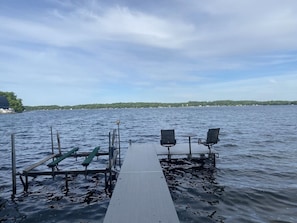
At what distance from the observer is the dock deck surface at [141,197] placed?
5711 mm

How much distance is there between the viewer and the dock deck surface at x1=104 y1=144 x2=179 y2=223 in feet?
18.7

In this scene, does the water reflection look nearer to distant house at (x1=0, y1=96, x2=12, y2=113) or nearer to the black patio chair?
the black patio chair

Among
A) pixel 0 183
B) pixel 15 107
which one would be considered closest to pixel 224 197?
pixel 0 183

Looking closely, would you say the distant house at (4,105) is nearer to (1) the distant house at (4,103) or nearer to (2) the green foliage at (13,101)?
(1) the distant house at (4,103)

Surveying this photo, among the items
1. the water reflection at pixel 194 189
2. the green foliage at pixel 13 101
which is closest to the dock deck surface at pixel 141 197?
the water reflection at pixel 194 189

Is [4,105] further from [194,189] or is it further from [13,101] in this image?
[194,189]

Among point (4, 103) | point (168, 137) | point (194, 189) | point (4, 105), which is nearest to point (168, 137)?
point (168, 137)

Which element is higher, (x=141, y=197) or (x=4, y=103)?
(x=4, y=103)

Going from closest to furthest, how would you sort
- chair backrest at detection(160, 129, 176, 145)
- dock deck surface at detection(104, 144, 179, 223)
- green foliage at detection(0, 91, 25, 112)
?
1. dock deck surface at detection(104, 144, 179, 223)
2. chair backrest at detection(160, 129, 176, 145)
3. green foliage at detection(0, 91, 25, 112)

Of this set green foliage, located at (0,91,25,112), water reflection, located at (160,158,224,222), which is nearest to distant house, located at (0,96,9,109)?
green foliage, located at (0,91,25,112)

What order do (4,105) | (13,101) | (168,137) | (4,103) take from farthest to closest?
(13,101), (4,105), (4,103), (168,137)

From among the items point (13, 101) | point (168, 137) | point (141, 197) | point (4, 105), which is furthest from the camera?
point (13, 101)

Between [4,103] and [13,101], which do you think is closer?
[4,103]

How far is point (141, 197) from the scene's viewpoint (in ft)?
22.9
